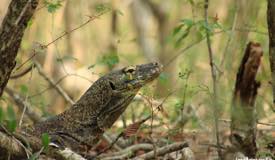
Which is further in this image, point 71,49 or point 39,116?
point 71,49

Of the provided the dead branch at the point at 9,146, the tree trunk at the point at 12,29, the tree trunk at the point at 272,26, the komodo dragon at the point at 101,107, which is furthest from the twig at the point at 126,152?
the tree trunk at the point at 12,29

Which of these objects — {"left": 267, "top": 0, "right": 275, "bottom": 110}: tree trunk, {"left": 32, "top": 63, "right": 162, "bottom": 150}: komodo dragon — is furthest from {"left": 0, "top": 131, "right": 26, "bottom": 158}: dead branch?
{"left": 267, "top": 0, "right": 275, "bottom": 110}: tree trunk

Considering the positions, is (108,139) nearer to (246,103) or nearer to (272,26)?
(246,103)

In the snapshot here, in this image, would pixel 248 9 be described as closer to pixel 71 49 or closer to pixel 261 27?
pixel 261 27

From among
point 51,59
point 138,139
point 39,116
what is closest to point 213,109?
point 138,139

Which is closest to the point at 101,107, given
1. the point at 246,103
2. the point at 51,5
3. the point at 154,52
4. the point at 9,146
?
the point at 51,5

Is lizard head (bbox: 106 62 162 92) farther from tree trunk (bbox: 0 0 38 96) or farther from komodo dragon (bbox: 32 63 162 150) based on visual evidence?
tree trunk (bbox: 0 0 38 96)

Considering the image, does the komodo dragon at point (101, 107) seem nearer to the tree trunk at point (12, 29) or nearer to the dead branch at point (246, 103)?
the dead branch at point (246, 103)
